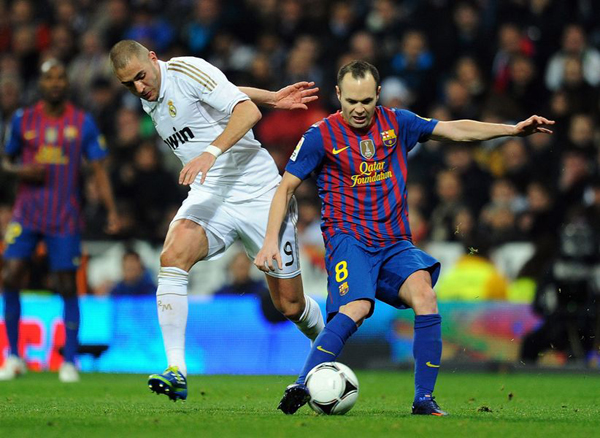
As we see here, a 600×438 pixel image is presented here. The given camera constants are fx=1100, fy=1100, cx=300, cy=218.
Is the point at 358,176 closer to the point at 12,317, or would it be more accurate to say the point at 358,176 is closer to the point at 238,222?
the point at 238,222

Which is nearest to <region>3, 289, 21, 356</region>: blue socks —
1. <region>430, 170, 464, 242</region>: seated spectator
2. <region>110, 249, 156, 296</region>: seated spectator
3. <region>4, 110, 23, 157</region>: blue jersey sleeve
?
<region>4, 110, 23, 157</region>: blue jersey sleeve

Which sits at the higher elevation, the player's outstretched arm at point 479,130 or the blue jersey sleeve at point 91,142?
the player's outstretched arm at point 479,130

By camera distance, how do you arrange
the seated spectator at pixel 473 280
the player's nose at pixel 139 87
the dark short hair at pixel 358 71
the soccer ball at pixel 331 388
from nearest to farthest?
the soccer ball at pixel 331 388 < the dark short hair at pixel 358 71 < the player's nose at pixel 139 87 < the seated spectator at pixel 473 280

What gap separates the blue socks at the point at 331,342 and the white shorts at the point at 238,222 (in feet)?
3.63

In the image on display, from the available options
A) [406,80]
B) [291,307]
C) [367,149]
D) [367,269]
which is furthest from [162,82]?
[406,80]

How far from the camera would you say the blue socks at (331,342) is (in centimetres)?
541

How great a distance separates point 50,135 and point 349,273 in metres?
4.32

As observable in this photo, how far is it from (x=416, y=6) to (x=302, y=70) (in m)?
1.78

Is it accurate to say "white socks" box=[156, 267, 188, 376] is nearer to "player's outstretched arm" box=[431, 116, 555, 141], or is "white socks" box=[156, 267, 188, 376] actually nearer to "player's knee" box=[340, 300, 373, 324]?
"player's knee" box=[340, 300, 373, 324]

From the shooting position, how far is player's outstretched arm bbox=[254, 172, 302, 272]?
5.55m

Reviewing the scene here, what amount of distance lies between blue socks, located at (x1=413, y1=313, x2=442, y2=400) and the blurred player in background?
4212 millimetres

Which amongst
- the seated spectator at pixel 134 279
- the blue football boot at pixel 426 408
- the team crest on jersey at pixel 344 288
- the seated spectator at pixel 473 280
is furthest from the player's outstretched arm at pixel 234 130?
the seated spectator at pixel 134 279

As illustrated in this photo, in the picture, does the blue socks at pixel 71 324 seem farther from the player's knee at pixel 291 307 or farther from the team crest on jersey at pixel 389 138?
the team crest on jersey at pixel 389 138

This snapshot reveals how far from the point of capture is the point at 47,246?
905 cm
